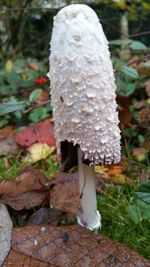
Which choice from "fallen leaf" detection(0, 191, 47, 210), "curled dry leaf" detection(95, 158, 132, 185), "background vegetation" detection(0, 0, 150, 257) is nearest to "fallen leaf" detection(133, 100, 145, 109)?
"background vegetation" detection(0, 0, 150, 257)

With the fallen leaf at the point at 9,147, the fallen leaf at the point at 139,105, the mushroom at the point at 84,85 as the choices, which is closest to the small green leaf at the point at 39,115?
the fallen leaf at the point at 9,147

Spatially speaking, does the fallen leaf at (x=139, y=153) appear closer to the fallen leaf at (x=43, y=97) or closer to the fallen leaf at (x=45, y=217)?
the fallen leaf at (x=45, y=217)

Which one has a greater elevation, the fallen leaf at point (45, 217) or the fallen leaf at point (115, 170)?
the fallen leaf at point (45, 217)

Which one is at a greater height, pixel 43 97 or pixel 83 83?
pixel 83 83

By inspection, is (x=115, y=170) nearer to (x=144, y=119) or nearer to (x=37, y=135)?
(x=144, y=119)

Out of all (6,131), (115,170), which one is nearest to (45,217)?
(115,170)

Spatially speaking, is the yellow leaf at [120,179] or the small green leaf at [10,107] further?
the yellow leaf at [120,179]

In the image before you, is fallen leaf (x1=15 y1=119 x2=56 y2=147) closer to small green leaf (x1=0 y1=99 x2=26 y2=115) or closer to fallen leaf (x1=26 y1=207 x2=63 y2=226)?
small green leaf (x1=0 y1=99 x2=26 y2=115)
